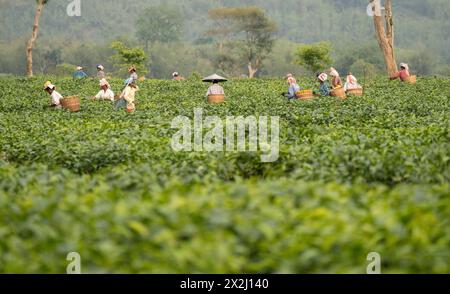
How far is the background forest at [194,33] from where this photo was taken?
97.7m

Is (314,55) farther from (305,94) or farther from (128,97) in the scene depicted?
(128,97)

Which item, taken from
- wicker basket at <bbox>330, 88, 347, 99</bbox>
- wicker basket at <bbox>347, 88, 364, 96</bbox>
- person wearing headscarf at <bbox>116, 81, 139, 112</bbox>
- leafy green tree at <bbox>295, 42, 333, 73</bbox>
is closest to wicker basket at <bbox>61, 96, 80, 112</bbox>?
person wearing headscarf at <bbox>116, 81, 139, 112</bbox>

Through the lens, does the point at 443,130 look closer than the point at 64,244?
No

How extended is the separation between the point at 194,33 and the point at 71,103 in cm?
14129

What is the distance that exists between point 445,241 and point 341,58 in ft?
295

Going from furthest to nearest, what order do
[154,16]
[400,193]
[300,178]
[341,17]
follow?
[341,17] → [154,16] → [300,178] → [400,193]

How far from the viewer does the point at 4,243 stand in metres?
4.68

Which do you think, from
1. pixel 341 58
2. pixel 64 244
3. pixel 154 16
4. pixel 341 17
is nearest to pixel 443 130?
pixel 64 244

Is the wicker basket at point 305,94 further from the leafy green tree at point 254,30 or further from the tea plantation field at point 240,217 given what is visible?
the leafy green tree at point 254,30

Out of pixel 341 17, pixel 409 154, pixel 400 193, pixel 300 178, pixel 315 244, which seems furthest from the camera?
pixel 341 17

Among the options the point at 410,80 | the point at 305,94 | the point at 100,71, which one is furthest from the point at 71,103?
the point at 410,80

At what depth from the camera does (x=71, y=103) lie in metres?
17.4

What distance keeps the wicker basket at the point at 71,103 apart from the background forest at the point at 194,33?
71811 mm
